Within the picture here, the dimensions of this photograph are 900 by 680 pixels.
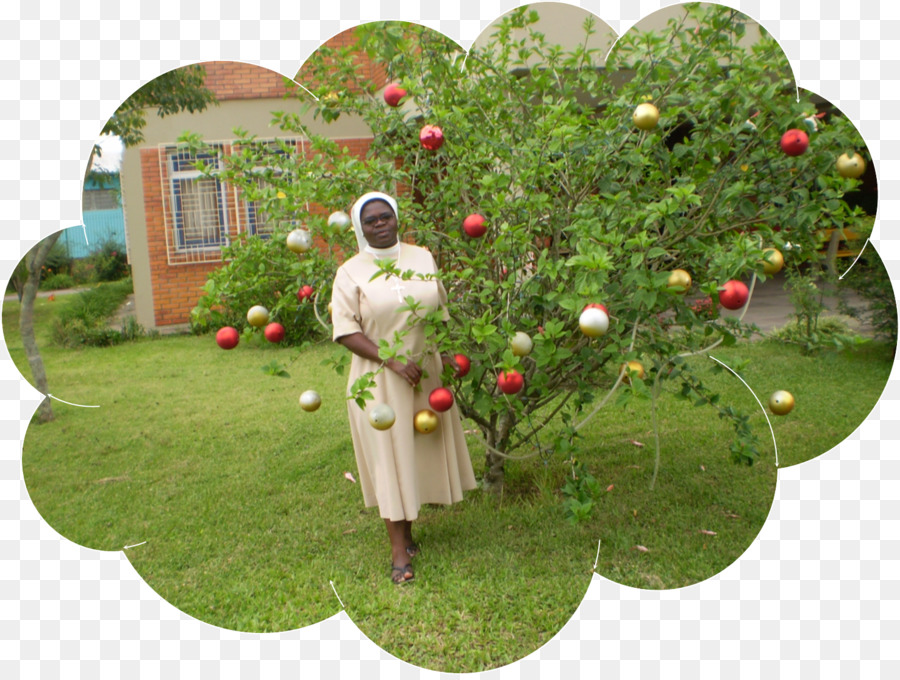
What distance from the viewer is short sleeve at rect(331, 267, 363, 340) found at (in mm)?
2812

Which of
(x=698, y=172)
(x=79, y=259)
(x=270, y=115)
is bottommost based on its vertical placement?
(x=79, y=259)

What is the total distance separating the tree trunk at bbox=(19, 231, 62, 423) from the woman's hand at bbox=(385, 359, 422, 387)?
133cm

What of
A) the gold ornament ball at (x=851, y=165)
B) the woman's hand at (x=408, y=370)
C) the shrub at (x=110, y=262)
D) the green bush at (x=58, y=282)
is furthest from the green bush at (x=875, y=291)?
the green bush at (x=58, y=282)

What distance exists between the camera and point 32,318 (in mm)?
2896

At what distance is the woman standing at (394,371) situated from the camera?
282cm

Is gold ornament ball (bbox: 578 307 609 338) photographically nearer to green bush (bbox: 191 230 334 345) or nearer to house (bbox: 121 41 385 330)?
green bush (bbox: 191 230 334 345)

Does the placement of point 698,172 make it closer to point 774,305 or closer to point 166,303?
point 774,305

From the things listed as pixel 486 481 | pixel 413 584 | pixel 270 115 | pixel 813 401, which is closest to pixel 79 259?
pixel 270 115

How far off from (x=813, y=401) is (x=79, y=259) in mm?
3231

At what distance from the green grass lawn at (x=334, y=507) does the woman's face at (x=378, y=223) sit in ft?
2.25

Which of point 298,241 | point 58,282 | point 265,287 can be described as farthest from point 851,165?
point 58,282

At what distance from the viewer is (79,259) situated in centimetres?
281

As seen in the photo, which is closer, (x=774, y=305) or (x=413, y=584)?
(x=413, y=584)

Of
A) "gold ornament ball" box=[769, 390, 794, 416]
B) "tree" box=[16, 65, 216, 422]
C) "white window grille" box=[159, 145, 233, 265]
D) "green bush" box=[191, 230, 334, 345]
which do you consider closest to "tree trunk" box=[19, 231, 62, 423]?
"tree" box=[16, 65, 216, 422]
